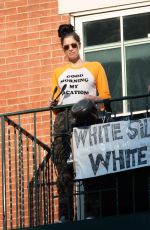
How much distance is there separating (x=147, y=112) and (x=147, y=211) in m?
1.11

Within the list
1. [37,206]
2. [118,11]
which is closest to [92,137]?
[37,206]

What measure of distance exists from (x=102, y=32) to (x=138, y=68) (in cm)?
69

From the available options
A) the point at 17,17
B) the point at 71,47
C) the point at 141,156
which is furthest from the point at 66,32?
the point at 17,17

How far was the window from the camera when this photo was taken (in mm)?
14578

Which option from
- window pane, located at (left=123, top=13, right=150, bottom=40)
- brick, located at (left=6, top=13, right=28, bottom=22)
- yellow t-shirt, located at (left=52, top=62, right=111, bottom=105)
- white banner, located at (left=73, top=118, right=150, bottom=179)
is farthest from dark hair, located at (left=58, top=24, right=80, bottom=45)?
brick, located at (left=6, top=13, right=28, bottom=22)

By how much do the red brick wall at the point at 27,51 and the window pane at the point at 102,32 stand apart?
1.05 feet

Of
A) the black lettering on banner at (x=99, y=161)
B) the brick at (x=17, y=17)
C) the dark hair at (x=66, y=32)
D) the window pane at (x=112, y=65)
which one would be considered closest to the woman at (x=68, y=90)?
the dark hair at (x=66, y=32)

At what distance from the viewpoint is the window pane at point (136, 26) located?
1471 cm

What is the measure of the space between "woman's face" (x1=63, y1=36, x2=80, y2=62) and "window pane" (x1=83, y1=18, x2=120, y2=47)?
1450 mm

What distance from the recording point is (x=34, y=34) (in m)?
15.1

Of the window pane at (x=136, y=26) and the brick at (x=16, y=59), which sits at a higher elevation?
the window pane at (x=136, y=26)

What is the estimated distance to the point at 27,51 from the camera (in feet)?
49.5

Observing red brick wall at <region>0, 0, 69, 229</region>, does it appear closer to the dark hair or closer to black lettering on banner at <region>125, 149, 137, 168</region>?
the dark hair

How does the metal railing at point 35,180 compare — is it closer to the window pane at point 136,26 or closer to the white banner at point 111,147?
the white banner at point 111,147
